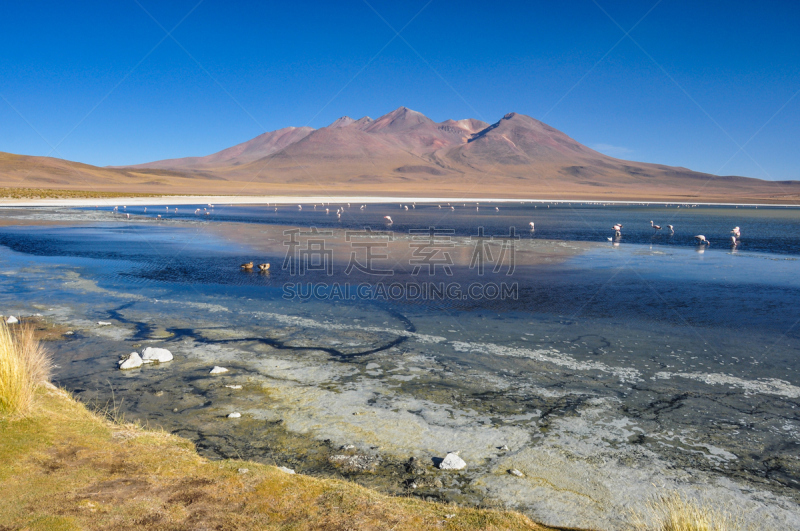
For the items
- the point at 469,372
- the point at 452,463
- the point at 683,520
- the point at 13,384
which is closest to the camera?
the point at 683,520

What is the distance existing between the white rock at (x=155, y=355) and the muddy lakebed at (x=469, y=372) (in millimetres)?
247

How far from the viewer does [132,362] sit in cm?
631

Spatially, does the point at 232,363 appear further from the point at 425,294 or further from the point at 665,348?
the point at 665,348

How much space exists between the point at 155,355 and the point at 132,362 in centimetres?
29

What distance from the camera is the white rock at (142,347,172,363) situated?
651cm

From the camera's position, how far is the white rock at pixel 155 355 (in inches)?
256

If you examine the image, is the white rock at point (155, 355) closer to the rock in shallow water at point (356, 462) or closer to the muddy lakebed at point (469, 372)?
the muddy lakebed at point (469, 372)

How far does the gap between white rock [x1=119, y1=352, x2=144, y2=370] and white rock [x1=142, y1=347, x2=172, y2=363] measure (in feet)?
0.37

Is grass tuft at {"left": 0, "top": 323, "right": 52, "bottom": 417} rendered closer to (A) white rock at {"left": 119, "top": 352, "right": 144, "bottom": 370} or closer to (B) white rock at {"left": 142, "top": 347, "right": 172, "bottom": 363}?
(A) white rock at {"left": 119, "top": 352, "right": 144, "bottom": 370}

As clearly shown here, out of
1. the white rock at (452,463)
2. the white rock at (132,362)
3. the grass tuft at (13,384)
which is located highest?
the grass tuft at (13,384)

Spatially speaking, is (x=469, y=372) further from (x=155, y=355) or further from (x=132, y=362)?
(x=132, y=362)

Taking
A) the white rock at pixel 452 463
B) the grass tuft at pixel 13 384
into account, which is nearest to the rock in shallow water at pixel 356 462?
the white rock at pixel 452 463

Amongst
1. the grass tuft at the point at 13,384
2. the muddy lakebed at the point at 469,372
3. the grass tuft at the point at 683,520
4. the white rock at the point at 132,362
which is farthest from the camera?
the white rock at the point at 132,362

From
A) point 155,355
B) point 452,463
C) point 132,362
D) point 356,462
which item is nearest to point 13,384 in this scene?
point 132,362
